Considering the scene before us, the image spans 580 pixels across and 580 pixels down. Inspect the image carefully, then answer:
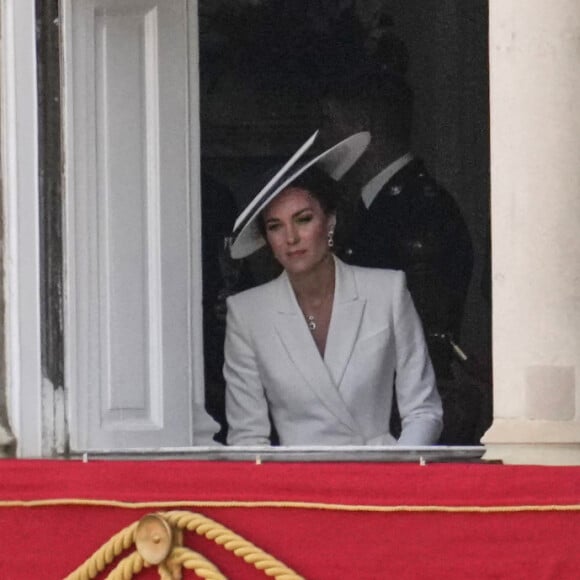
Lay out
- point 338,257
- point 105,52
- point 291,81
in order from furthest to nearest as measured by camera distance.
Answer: point 291,81 < point 338,257 < point 105,52

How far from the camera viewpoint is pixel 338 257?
24.1 ft

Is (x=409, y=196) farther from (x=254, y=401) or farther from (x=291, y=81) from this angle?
(x=254, y=401)

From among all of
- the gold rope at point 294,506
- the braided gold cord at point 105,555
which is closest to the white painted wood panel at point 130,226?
the gold rope at point 294,506

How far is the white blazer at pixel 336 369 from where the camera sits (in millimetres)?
6625

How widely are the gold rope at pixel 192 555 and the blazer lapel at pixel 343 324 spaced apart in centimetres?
125

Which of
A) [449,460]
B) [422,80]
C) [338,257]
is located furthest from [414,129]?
[449,460]

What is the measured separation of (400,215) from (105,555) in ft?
7.88

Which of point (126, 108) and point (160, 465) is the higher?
point (126, 108)

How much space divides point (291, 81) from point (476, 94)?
0.65 m

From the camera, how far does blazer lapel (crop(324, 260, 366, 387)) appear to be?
22.0 ft

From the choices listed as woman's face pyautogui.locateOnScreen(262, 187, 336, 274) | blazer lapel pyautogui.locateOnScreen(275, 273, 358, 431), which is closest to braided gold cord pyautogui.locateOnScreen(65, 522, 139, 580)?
blazer lapel pyautogui.locateOnScreen(275, 273, 358, 431)

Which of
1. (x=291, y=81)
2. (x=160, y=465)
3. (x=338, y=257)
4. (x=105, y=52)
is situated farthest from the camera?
(x=291, y=81)

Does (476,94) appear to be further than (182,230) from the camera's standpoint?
Yes

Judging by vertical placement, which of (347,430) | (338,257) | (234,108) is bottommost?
(347,430)
